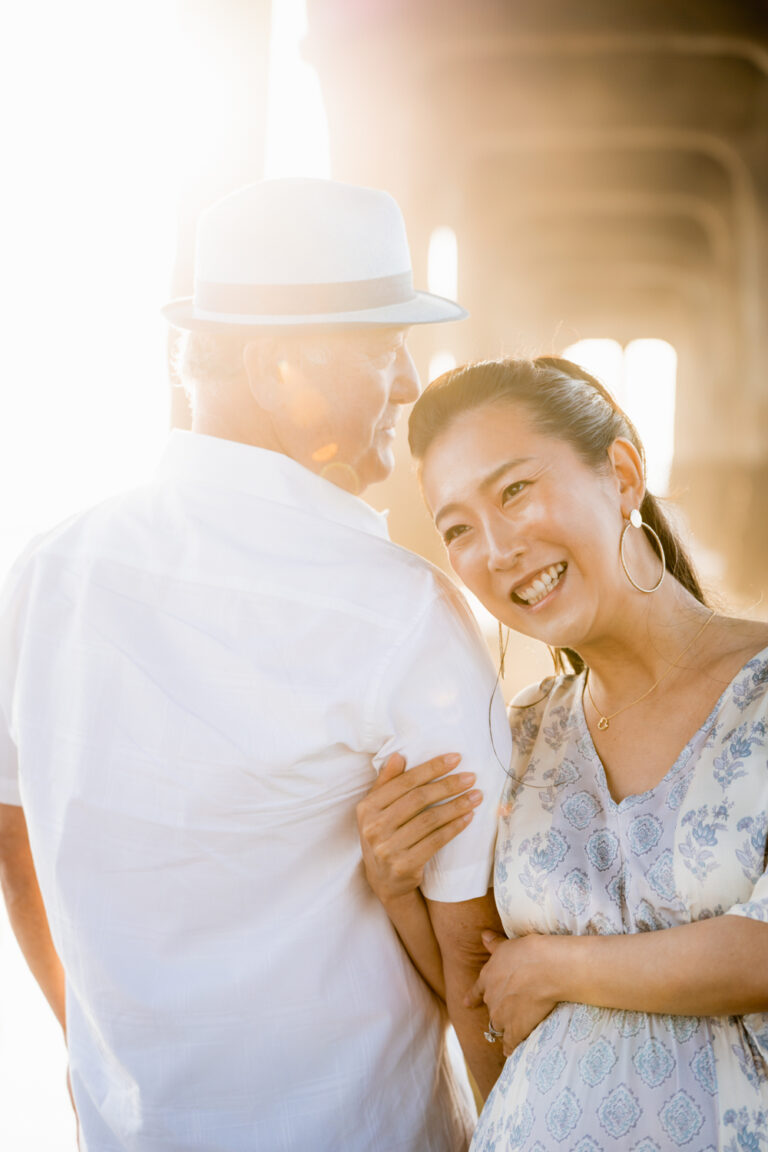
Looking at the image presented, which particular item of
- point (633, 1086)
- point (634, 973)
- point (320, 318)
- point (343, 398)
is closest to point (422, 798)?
point (634, 973)

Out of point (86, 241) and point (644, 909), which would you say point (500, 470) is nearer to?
point (644, 909)

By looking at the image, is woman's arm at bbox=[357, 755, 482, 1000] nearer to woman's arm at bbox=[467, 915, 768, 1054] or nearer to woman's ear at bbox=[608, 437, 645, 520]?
woman's arm at bbox=[467, 915, 768, 1054]

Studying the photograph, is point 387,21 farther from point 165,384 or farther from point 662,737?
point 662,737

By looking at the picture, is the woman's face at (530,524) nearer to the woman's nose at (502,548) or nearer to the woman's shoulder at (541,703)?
the woman's nose at (502,548)

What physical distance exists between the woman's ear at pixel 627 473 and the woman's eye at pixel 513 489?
0.62 feet

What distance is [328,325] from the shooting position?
1607 millimetres

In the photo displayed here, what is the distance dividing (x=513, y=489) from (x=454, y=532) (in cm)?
14

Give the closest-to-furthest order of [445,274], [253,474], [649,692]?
[253,474] < [649,692] < [445,274]

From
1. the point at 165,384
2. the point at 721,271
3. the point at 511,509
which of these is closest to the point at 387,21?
the point at 165,384

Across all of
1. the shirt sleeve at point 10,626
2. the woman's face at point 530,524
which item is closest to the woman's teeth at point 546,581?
the woman's face at point 530,524

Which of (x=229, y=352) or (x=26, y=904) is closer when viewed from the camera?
(x=229, y=352)

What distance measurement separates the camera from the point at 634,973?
1500 millimetres

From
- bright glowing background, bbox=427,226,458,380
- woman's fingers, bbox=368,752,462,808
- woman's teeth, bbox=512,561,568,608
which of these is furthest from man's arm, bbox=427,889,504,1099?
bright glowing background, bbox=427,226,458,380

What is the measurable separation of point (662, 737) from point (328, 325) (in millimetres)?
834
